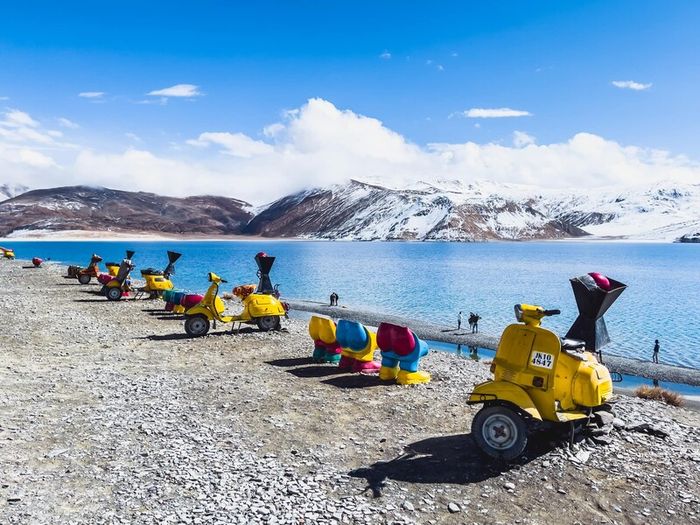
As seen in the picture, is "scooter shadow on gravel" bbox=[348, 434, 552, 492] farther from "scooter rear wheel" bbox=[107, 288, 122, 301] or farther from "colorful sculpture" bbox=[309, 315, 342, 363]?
"scooter rear wheel" bbox=[107, 288, 122, 301]

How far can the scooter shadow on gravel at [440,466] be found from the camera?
28.7 feet

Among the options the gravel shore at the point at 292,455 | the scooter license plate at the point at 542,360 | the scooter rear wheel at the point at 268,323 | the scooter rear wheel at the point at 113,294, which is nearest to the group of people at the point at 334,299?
the scooter rear wheel at the point at 113,294

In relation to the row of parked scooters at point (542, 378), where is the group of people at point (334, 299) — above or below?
below

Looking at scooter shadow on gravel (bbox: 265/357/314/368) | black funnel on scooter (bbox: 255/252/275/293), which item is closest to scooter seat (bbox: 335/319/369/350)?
scooter shadow on gravel (bbox: 265/357/314/368)

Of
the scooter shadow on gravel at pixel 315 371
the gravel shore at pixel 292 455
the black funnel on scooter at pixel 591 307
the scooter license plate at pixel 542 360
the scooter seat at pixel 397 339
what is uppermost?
the black funnel on scooter at pixel 591 307

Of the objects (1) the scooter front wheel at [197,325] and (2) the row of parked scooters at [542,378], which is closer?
(2) the row of parked scooters at [542,378]

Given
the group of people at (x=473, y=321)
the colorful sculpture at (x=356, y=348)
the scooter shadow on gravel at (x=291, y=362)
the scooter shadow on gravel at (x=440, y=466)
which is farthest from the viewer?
the group of people at (x=473, y=321)

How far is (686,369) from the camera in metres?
27.2

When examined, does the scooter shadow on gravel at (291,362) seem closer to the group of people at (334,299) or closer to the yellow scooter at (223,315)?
the yellow scooter at (223,315)

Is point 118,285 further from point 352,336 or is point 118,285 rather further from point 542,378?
point 542,378

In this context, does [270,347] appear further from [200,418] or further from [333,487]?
[333,487]

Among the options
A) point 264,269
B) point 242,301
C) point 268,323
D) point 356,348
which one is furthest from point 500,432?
point 264,269

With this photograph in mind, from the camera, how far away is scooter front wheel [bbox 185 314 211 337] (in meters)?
22.1

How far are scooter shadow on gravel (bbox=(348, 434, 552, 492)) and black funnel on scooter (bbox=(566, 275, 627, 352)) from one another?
7.38 feet
